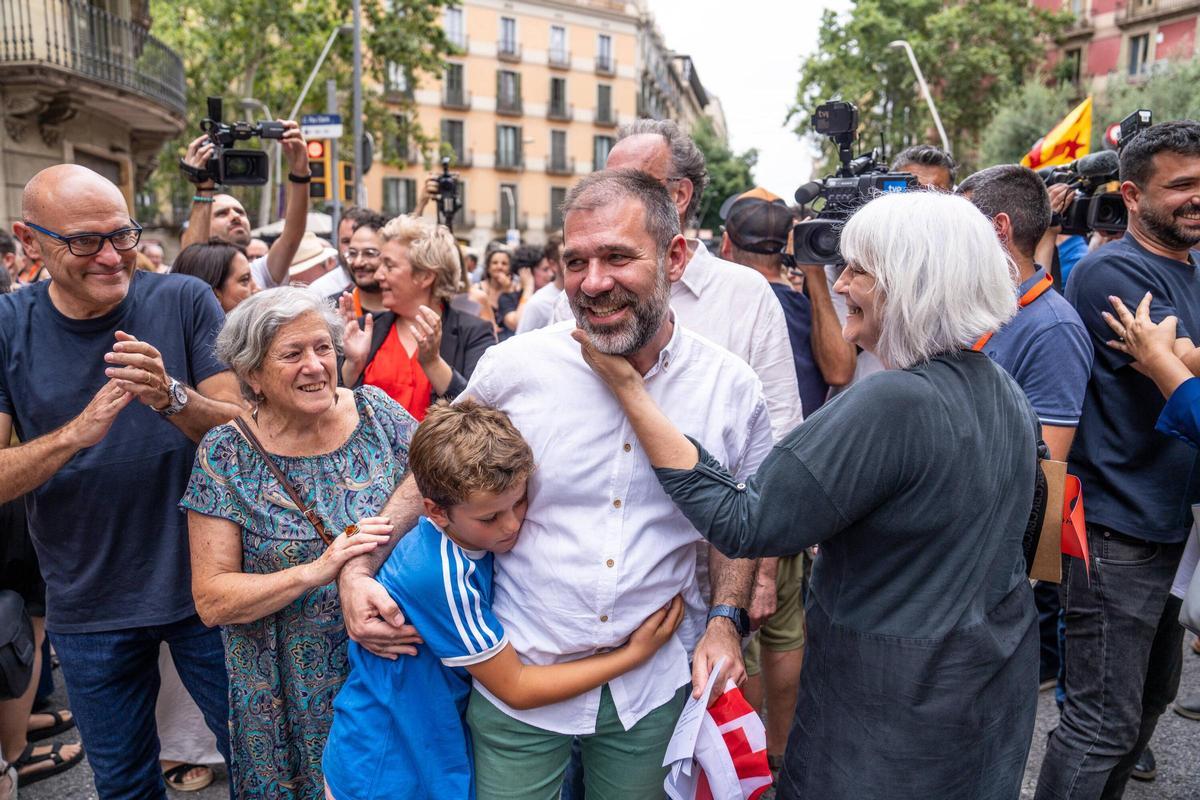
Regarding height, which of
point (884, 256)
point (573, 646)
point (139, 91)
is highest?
point (139, 91)

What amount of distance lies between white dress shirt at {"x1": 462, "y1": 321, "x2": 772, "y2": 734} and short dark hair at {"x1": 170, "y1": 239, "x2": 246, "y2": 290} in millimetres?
2592

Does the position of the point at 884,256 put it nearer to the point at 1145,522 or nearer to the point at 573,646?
the point at 573,646

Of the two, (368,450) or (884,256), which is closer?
(884,256)

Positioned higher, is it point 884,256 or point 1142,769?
point 884,256

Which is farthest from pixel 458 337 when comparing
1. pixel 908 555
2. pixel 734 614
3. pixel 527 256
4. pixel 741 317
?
pixel 527 256

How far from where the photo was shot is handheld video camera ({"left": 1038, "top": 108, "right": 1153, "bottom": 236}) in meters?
3.38

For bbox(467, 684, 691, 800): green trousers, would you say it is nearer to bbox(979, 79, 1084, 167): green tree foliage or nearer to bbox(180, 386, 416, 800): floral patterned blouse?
bbox(180, 386, 416, 800): floral patterned blouse

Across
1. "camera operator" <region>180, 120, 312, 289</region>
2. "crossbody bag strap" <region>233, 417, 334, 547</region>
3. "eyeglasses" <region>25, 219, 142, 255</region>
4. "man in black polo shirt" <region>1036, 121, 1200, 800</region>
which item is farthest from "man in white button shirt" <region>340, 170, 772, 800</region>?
"camera operator" <region>180, 120, 312, 289</region>

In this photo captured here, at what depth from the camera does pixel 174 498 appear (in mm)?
2723

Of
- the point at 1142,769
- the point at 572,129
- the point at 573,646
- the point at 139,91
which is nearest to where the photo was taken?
the point at 573,646

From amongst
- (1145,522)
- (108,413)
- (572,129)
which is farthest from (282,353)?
(572,129)

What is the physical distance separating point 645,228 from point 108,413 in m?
1.53

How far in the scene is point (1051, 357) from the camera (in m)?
2.69

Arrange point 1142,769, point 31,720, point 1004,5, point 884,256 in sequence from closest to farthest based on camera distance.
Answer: point 884,256 → point 1142,769 → point 31,720 → point 1004,5
